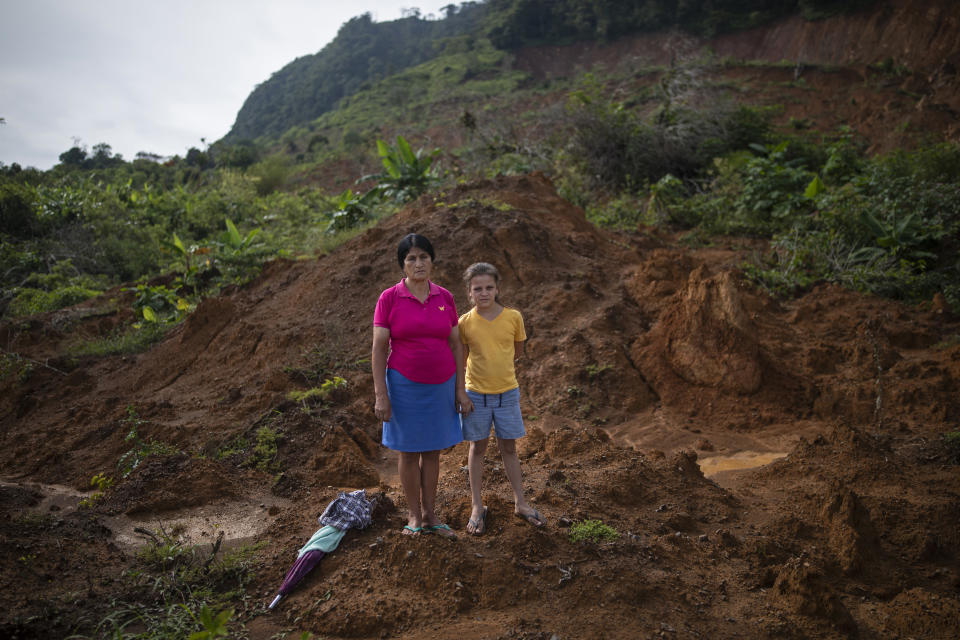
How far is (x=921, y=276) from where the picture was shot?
710cm

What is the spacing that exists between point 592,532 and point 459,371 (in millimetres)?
1092

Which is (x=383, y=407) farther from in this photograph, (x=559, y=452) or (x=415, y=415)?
(x=559, y=452)

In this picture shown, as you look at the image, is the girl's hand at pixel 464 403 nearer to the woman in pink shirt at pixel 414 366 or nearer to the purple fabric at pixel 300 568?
the woman in pink shirt at pixel 414 366

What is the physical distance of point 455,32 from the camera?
57.8m

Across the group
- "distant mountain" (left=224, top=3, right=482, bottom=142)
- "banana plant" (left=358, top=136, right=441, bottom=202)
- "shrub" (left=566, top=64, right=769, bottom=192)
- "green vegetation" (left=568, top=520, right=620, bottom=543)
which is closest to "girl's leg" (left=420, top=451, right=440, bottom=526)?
"green vegetation" (left=568, top=520, right=620, bottom=543)

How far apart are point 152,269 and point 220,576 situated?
34.8 feet

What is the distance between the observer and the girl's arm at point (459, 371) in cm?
288

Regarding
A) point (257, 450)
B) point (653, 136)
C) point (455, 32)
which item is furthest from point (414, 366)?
point (455, 32)

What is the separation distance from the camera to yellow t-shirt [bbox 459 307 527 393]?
2.96 meters

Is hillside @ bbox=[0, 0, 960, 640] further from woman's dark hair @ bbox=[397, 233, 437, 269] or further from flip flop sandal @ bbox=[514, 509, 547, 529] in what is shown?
woman's dark hair @ bbox=[397, 233, 437, 269]

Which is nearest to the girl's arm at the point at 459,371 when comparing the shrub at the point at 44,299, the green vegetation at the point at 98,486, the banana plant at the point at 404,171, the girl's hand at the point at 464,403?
the girl's hand at the point at 464,403

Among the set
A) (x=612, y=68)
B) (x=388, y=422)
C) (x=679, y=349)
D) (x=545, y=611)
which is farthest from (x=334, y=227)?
(x=612, y=68)

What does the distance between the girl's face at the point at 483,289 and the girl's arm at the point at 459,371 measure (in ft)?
0.64

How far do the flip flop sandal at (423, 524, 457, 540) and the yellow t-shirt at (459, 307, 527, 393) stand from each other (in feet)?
2.38
